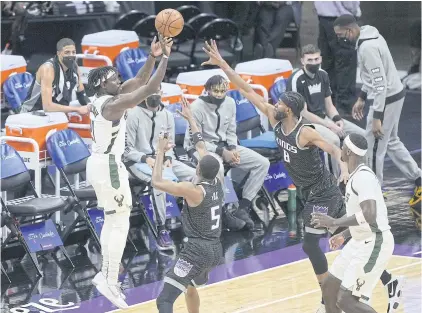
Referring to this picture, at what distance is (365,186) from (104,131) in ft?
7.55

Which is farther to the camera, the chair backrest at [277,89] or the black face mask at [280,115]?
the chair backrest at [277,89]

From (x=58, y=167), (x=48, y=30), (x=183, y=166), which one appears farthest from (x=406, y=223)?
(x=48, y=30)

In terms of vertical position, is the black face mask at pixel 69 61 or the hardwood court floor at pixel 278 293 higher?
the black face mask at pixel 69 61

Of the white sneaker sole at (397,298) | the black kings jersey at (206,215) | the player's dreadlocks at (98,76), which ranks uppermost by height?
the player's dreadlocks at (98,76)

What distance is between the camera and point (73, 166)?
43.8ft

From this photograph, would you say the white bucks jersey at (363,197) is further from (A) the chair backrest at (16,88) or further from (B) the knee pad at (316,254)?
(A) the chair backrest at (16,88)

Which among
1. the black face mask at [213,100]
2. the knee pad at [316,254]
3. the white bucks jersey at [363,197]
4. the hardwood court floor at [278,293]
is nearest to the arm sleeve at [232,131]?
the black face mask at [213,100]

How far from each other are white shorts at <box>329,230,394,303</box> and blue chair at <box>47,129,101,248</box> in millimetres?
3829

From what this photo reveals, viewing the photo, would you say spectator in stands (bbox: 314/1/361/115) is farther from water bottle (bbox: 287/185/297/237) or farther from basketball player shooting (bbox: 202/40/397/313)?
basketball player shooting (bbox: 202/40/397/313)

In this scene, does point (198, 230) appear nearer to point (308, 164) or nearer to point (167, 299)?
point (167, 299)

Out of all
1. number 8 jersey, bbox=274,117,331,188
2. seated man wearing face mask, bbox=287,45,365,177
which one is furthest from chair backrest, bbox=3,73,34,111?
number 8 jersey, bbox=274,117,331,188

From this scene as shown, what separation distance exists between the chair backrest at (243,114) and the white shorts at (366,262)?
5.24 m

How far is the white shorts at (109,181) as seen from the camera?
10758 mm

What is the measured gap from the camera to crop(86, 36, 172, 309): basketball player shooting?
10.7m
